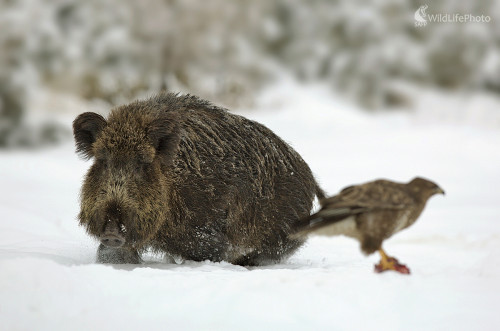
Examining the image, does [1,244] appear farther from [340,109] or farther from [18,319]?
[340,109]

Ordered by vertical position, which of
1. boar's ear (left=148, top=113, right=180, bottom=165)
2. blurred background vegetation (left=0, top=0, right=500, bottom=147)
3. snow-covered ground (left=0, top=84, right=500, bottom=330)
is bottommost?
snow-covered ground (left=0, top=84, right=500, bottom=330)

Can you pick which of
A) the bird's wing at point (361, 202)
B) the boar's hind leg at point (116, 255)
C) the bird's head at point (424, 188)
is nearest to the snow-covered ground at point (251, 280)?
the boar's hind leg at point (116, 255)

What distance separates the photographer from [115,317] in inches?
134

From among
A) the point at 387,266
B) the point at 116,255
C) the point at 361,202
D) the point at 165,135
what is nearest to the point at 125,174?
the point at 165,135

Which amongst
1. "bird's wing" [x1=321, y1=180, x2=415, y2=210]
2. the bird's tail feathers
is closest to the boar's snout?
the bird's tail feathers

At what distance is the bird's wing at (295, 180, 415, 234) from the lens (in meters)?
3.91

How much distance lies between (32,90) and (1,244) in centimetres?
1466

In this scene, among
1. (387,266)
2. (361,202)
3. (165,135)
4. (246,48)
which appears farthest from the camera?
(246,48)

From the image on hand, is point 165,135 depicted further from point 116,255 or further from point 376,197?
point 376,197

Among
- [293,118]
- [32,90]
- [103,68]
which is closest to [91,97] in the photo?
[32,90]

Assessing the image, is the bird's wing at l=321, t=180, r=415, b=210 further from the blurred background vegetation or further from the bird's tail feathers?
the blurred background vegetation

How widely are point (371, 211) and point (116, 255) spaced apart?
233 cm

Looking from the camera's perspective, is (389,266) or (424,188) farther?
(389,266)

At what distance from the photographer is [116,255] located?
207 inches
